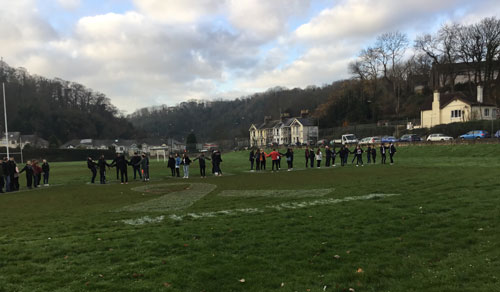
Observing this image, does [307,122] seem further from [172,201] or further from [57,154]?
[172,201]

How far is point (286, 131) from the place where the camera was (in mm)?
97188

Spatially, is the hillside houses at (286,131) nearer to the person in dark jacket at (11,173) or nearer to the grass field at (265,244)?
the person in dark jacket at (11,173)

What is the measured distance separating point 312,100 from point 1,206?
11656cm

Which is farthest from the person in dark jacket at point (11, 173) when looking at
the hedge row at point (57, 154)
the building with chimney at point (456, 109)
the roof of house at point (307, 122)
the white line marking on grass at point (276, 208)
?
the roof of house at point (307, 122)

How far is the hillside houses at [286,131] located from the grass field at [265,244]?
69.4 meters

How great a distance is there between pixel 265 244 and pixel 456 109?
58.8 metres

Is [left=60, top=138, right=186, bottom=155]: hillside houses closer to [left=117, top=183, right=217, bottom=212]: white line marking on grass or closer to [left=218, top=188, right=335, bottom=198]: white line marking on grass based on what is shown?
[left=117, top=183, right=217, bottom=212]: white line marking on grass

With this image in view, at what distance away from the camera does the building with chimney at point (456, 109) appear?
53.3 metres

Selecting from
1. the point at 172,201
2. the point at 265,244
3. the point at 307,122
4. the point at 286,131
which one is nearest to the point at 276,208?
the point at 265,244

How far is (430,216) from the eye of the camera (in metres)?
8.32

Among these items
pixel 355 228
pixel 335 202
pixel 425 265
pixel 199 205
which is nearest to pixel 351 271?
pixel 425 265

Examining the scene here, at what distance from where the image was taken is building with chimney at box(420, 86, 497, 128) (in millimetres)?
53281

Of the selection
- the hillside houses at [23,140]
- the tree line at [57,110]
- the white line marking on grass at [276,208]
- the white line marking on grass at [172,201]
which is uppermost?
the tree line at [57,110]

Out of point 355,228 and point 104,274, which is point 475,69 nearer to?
point 355,228
